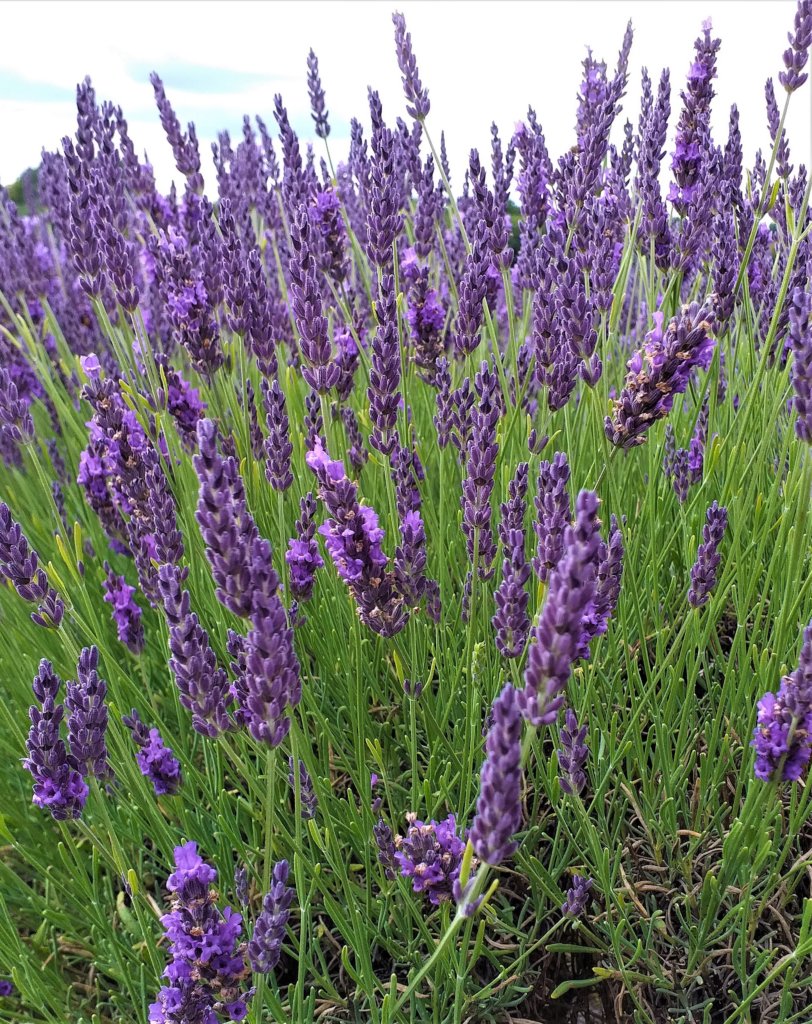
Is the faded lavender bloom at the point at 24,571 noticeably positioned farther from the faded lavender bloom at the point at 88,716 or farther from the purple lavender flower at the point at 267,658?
the purple lavender flower at the point at 267,658

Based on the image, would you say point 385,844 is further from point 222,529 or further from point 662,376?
point 662,376

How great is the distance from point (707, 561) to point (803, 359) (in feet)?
1.62

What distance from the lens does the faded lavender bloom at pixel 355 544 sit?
56.1 inches

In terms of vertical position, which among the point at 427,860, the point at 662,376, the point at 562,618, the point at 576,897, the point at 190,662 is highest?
the point at 662,376

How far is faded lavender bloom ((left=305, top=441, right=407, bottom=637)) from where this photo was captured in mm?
1424

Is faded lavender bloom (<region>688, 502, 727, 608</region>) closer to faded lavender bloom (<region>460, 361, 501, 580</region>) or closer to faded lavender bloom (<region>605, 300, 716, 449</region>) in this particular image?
faded lavender bloom (<region>605, 300, 716, 449</region>)

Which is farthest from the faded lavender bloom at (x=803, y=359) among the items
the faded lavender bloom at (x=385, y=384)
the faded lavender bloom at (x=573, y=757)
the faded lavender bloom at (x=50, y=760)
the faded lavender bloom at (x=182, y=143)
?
the faded lavender bloom at (x=182, y=143)

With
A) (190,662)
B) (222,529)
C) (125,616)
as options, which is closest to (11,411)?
(125,616)

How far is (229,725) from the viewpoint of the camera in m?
1.41

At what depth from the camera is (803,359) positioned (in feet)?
4.56

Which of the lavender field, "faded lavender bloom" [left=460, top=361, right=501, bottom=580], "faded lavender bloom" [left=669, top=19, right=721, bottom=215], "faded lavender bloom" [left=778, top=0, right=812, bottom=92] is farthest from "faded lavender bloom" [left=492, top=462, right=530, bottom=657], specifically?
"faded lavender bloom" [left=778, top=0, right=812, bottom=92]

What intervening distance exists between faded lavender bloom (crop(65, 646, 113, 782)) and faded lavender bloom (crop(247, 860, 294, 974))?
0.44 m

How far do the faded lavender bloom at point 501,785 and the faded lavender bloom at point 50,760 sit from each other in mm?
868

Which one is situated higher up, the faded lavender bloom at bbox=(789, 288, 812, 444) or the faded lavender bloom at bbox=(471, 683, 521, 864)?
the faded lavender bloom at bbox=(789, 288, 812, 444)
